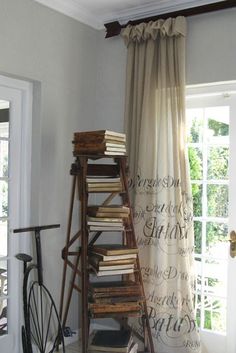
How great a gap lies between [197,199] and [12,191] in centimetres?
137

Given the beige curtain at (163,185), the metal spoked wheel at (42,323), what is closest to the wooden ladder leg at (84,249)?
the metal spoked wheel at (42,323)

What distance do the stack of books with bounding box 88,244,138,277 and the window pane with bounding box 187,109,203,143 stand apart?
0.97 m

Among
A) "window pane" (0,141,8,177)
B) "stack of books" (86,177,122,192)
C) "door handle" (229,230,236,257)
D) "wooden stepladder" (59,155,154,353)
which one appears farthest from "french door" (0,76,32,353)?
"door handle" (229,230,236,257)

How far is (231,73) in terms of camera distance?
2811 mm

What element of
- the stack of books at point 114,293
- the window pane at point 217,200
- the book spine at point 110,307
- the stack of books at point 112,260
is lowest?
the book spine at point 110,307

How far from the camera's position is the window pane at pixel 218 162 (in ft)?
9.65

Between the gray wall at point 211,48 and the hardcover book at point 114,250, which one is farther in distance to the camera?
the gray wall at point 211,48

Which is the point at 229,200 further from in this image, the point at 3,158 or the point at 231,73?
the point at 3,158

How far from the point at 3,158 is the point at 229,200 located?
1.63m

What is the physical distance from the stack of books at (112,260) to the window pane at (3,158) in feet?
2.71

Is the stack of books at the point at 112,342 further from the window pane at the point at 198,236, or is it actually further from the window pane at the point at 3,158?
the window pane at the point at 3,158

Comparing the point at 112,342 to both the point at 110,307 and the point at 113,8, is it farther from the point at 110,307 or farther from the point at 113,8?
the point at 113,8

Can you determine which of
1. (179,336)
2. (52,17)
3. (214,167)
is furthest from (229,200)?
(52,17)

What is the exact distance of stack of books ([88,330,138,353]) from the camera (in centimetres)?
267
